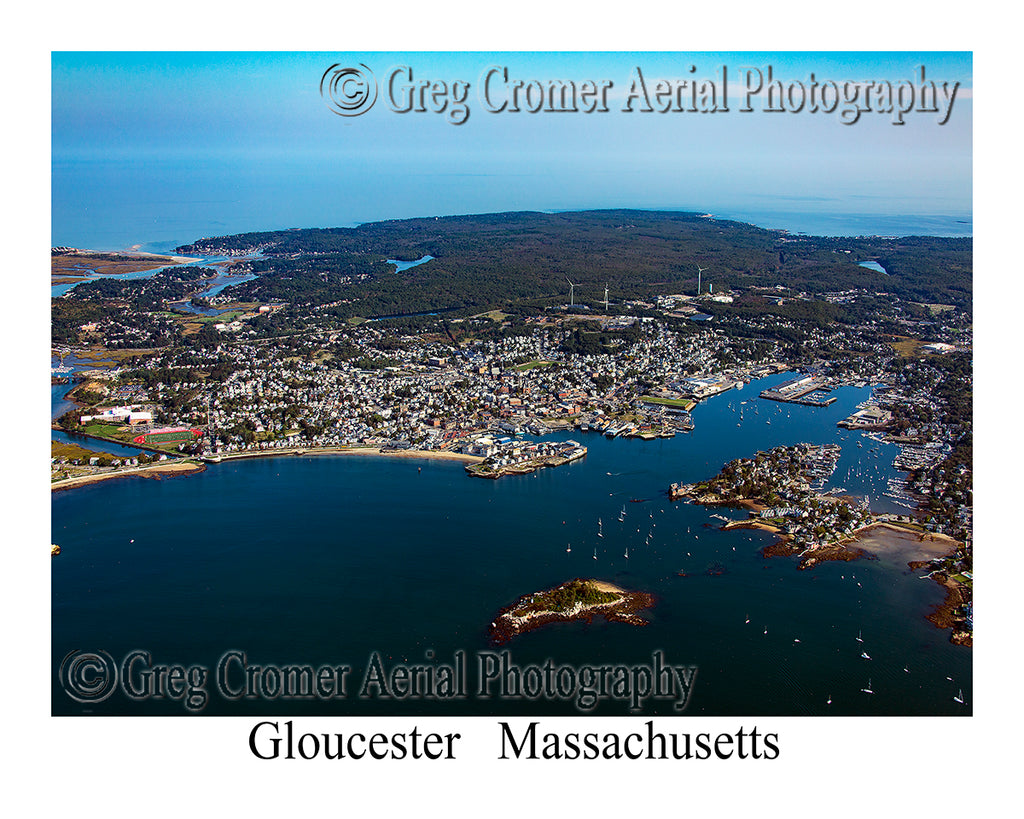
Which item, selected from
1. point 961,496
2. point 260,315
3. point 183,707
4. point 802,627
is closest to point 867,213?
point 260,315

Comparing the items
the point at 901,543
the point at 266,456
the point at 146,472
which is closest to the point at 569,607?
the point at 901,543

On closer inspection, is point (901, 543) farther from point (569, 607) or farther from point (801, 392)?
point (801, 392)

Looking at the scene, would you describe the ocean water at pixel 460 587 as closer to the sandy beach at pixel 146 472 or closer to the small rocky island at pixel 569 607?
the small rocky island at pixel 569 607

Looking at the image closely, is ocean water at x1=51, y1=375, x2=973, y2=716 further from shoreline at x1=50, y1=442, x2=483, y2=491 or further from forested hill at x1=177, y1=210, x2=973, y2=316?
forested hill at x1=177, y1=210, x2=973, y2=316

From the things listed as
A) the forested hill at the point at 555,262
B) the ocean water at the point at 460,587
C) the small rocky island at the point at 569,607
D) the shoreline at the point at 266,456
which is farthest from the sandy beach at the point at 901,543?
the forested hill at the point at 555,262

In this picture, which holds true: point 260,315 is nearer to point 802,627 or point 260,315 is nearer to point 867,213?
point 802,627
